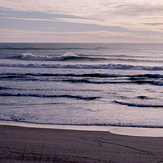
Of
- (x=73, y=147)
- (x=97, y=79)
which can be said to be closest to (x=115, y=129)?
(x=73, y=147)

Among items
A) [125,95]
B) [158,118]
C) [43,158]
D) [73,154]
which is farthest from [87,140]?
[125,95]

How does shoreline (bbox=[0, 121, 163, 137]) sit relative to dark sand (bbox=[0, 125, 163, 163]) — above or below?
below

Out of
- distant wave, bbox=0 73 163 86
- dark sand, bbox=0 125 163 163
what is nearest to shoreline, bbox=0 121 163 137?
dark sand, bbox=0 125 163 163

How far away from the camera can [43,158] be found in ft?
14.2

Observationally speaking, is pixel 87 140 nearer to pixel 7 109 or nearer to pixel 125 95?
pixel 7 109

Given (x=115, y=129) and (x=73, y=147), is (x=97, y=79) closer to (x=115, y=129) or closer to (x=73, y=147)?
(x=115, y=129)

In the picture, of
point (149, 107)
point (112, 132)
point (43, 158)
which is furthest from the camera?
point (149, 107)

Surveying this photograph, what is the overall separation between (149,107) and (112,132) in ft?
10.5

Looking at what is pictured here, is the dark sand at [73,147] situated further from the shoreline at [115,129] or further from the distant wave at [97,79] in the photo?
the distant wave at [97,79]

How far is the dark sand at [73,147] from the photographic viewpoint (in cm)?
438

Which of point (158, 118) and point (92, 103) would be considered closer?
point (158, 118)

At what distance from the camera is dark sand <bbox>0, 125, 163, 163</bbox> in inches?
172

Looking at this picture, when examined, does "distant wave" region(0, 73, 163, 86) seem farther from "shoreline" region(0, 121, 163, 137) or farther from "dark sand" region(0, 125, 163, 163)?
"dark sand" region(0, 125, 163, 163)

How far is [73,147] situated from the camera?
4914 millimetres
